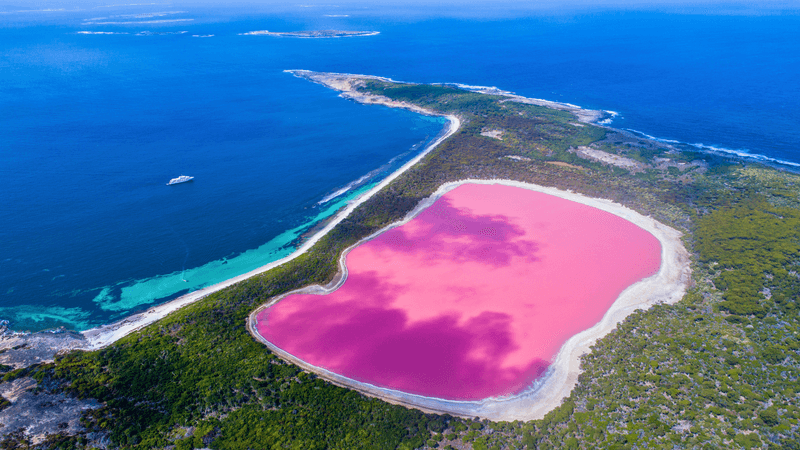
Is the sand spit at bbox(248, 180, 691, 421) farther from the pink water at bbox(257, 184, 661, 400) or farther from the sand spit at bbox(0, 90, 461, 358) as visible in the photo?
the sand spit at bbox(0, 90, 461, 358)

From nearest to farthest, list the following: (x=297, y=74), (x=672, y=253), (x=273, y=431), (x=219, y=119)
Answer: (x=273, y=431) → (x=672, y=253) → (x=219, y=119) → (x=297, y=74)


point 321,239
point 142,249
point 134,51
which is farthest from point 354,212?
point 134,51

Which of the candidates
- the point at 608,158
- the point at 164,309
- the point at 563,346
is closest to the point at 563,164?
the point at 608,158

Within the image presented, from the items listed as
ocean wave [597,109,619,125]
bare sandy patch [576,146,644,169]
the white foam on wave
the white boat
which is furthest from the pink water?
ocean wave [597,109,619,125]

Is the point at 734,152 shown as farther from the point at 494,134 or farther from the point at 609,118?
the point at 494,134

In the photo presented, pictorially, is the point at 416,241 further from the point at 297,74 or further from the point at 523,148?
the point at 297,74
